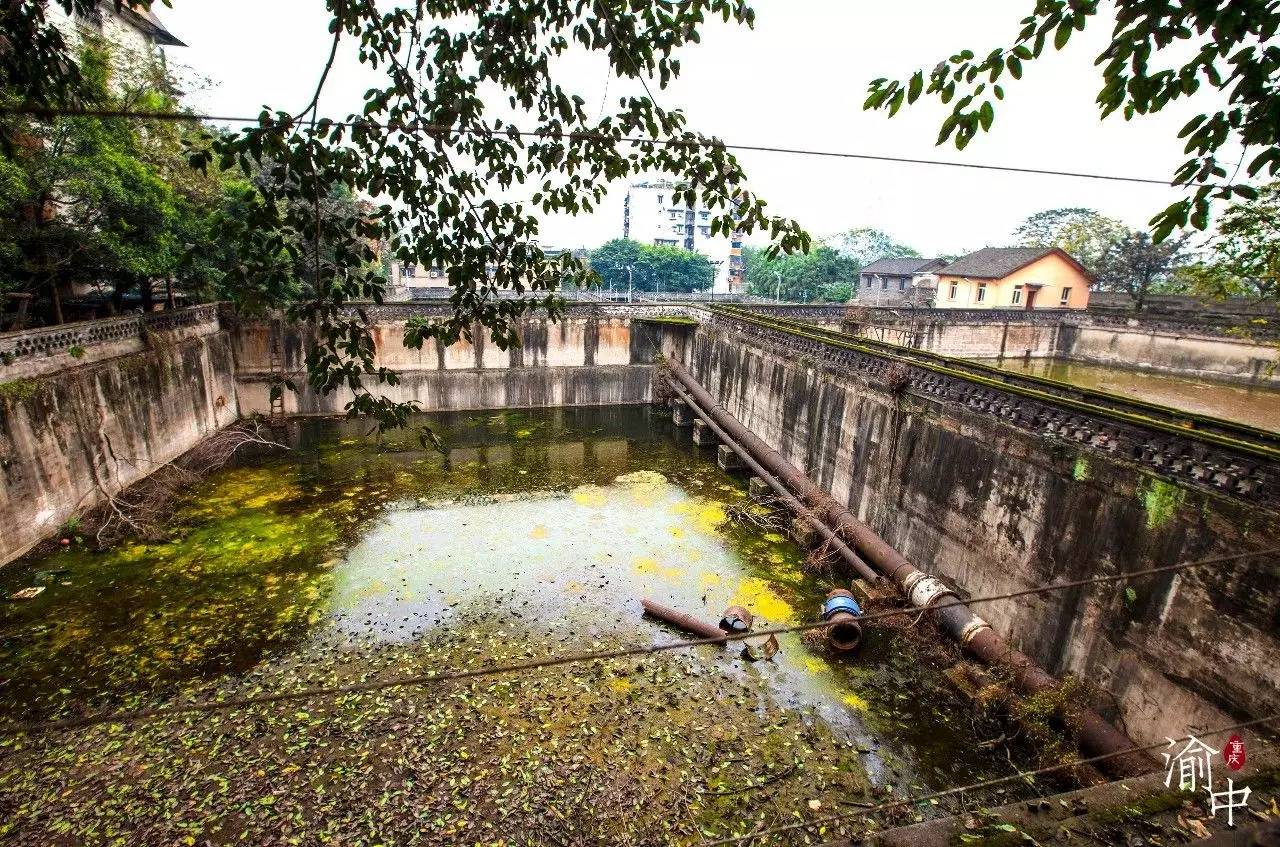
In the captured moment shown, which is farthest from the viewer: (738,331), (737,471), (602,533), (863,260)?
(863,260)

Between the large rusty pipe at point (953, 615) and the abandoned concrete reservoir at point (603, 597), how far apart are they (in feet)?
0.58

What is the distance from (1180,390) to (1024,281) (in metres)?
11.8

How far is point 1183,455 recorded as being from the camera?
19.9 ft

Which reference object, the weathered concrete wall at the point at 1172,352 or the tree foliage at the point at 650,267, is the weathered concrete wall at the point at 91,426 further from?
the tree foliage at the point at 650,267

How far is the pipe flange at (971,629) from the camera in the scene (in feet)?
25.5

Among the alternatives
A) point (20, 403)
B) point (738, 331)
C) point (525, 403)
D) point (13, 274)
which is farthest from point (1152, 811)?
point (525, 403)

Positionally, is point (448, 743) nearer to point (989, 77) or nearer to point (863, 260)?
point (989, 77)

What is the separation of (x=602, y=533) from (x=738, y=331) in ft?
27.2

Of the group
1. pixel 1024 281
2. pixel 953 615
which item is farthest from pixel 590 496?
pixel 1024 281

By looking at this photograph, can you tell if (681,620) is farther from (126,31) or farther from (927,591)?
(126,31)

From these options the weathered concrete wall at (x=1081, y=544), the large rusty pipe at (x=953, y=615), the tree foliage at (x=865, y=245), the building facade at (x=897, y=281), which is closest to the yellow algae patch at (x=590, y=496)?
the large rusty pipe at (x=953, y=615)

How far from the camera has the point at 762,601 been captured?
9.60 m

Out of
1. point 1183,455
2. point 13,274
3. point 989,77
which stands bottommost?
point 1183,455

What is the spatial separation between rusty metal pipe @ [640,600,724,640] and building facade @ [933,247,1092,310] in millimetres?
29571
